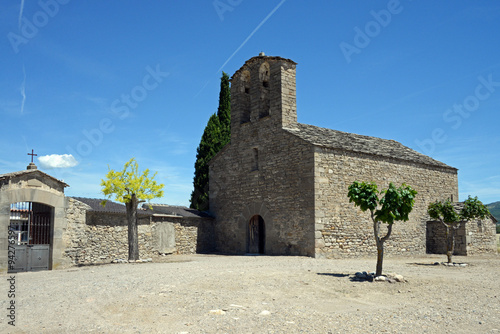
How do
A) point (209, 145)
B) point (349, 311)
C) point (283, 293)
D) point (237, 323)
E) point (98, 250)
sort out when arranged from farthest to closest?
point (209, 145), point (98, 250), point (283, 293), point (349, 311), point (237, 323)

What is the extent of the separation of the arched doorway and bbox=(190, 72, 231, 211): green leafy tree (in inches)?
249

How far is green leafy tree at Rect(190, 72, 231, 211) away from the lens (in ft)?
86.1

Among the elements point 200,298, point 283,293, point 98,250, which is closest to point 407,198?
point 283,293

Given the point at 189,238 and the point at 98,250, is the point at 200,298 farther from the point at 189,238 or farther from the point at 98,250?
the point at 189,238

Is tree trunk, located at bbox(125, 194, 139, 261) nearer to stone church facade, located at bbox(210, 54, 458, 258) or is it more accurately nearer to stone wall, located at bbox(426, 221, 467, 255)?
stone church facade, located at bbox(210, 54, 458, 258)

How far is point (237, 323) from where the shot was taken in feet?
20.4

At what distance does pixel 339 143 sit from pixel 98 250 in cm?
1114

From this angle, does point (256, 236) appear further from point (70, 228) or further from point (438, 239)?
point (438, 239)

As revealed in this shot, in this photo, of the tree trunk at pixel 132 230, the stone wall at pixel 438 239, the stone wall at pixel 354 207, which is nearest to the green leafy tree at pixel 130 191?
the tree trunk at pixel 132 230

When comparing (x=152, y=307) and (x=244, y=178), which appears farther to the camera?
(x=244, y=178)

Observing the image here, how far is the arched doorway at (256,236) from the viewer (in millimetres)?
19531

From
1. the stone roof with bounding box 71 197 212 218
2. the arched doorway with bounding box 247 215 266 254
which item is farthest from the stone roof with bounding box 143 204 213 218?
the arched doorway with bounding box 247 215 266 254

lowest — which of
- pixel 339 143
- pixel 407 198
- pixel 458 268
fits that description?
pixel 458 268

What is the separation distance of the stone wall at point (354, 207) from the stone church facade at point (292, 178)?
4 cm
